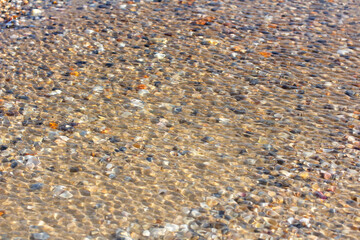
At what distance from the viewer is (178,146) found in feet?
18.1

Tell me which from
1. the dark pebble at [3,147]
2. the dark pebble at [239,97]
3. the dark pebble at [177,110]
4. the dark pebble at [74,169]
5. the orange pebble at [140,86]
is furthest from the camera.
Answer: the orange pebble at [140,86]

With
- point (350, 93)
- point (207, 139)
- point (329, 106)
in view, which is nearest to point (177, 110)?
point (207, 139)

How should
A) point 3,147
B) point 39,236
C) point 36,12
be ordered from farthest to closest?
point 36,12 < point 3,147 < point 39,236

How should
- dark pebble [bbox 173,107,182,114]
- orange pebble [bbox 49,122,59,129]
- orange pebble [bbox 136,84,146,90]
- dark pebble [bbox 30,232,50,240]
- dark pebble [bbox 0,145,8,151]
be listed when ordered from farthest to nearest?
1. orange pebble [bbox 136,84,146,90]
2. dark pebble [bbox 173,107,182,114]
3. orange pebble [bbox 49,122,59,129]
4. dark pebble [bbox 0,145,8,151]
5. dark pebble [bbox 30,232,50,240]

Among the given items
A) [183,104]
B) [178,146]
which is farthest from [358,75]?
[178,146]

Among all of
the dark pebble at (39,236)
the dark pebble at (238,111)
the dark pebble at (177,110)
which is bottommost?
the dark pebble at (39,236)

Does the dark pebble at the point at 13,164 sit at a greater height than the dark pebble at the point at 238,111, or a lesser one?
lesser

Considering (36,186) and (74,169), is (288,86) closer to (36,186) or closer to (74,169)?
(74,169)

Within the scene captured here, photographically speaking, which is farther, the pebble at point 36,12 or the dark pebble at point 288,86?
the pebble at point 36,12

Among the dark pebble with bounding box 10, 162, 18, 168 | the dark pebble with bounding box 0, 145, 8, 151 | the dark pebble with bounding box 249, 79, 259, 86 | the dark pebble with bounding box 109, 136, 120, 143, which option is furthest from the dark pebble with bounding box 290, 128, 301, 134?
the dark pebble with bounding box 0, 145, 8, 151

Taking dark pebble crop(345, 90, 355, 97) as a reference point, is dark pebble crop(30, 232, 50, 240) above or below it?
below

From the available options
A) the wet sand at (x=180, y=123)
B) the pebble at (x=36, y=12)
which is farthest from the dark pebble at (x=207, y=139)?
the pebble at (x=36, y=12)

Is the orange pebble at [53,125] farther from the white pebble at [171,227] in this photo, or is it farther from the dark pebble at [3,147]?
the white pebble at [171,227]

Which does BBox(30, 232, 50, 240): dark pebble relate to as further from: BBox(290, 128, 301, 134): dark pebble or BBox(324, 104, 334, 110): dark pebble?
BBox(324, 104, 334, 110): dark pebble
